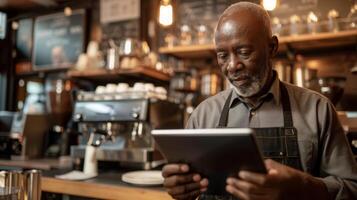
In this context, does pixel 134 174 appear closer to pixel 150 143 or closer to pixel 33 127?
pixel 150 143

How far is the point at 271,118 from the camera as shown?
4.50 feet

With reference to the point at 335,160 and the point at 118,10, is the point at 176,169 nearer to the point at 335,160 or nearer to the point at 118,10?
the point at 335,160

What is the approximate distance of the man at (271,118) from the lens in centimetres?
111

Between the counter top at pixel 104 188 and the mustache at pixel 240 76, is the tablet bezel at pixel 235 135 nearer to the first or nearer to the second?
the mustache at pixel 240 76

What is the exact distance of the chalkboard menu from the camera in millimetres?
3736

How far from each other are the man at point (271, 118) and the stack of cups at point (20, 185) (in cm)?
58

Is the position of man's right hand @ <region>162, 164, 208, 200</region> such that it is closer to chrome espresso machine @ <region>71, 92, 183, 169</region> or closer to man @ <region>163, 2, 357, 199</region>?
man @ <region>163, 2, 357, 199</region>

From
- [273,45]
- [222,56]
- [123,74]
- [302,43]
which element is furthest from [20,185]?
[302,43]

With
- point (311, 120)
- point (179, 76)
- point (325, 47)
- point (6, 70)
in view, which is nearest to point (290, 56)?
point (325, 47)

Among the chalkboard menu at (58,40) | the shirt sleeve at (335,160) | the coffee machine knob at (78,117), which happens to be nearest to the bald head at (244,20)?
the shirt sleeve at (335,160)

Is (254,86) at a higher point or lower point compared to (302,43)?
lower

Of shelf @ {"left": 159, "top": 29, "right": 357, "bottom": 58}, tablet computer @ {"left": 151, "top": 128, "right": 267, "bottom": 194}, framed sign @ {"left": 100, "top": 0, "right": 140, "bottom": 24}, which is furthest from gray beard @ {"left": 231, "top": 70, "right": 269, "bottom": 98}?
framed sign @ {"left": 100, "top": 0, "right": 140, "bottom": 24}

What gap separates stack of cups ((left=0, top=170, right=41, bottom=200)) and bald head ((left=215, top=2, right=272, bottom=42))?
0.94m

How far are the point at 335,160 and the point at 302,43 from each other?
62.0 inches
